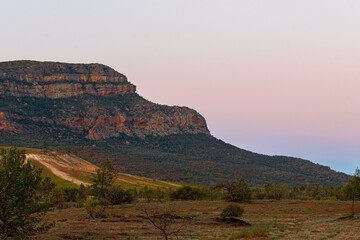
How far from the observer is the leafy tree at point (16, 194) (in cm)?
1781

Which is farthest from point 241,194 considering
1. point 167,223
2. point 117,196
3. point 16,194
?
point 16,194

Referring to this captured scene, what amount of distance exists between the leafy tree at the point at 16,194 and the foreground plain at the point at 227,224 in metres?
5.62

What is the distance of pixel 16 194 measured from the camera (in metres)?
18.1

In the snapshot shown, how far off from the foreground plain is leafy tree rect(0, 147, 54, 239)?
562 centimetres

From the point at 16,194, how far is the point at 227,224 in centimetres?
2081

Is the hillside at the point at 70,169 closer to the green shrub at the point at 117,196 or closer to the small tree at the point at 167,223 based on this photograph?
the green shrub at the point at 117,196

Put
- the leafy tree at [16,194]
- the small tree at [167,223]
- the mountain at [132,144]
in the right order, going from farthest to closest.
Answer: the mountain at [132,144]
the leafy tree at [16,194]
the small tree at [167,223]

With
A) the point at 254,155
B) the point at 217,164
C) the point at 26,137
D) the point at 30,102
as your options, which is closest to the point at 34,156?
the point at 26,137

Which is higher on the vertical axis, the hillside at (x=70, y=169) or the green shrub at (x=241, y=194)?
the green shrub at (x=241, y=194)

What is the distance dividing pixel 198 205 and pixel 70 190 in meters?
32.5

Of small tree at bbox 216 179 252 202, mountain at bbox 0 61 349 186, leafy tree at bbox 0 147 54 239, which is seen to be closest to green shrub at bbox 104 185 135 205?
small tree at bbox 216 179 252 202

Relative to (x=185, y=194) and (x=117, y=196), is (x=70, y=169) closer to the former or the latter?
(x=185, y=194)

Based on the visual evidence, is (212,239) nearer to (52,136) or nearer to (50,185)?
(50,185)

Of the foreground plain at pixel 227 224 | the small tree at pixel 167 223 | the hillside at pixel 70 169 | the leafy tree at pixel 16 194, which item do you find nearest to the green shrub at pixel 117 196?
the foreground plain at pixel 227 224
